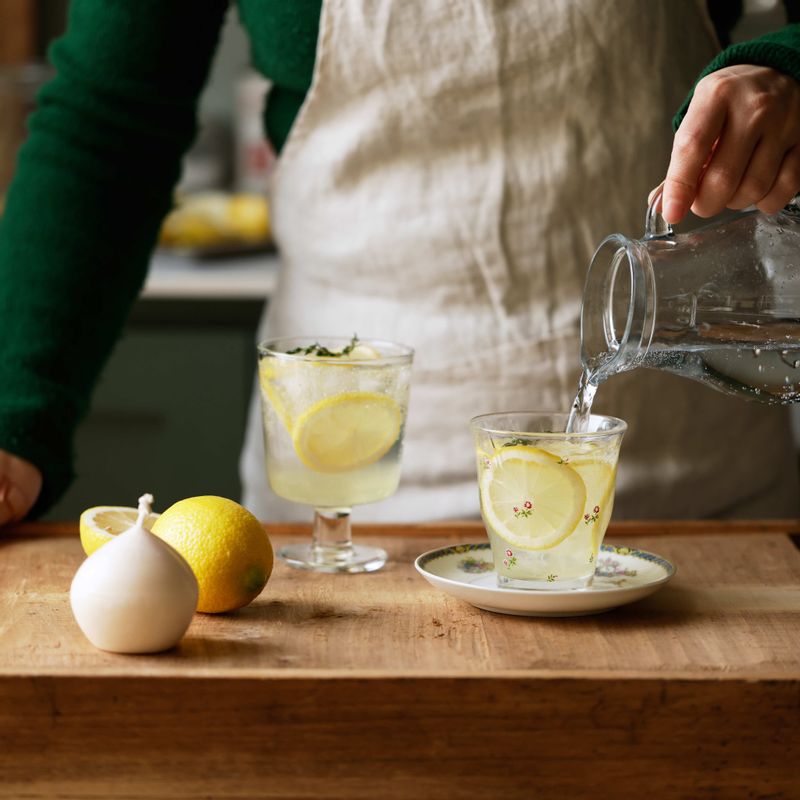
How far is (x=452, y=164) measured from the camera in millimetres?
1146

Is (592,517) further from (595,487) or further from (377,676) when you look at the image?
(377,676)

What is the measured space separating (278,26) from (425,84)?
15 cm

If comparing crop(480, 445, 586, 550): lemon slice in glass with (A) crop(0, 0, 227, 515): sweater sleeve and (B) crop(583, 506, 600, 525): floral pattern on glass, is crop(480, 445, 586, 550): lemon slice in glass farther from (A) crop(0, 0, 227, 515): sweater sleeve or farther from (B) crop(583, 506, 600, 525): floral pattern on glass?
(A) crop(0, 0, 227, 515): sweater sleeve

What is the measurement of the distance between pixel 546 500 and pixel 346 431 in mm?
169

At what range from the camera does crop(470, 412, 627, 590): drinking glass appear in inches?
30.8

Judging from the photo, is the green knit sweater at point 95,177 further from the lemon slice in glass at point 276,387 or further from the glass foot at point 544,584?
the glass foot at point 544,584

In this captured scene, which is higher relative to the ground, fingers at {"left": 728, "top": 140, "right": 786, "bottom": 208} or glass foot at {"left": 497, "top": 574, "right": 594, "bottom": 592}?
fingers at {"left": 728, "top": 140, "right": 786, "bottom": 208}

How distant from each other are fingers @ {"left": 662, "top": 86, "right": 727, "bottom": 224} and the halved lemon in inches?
15.9

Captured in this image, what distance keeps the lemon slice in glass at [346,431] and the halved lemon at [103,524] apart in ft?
0.40

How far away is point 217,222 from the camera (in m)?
2.34

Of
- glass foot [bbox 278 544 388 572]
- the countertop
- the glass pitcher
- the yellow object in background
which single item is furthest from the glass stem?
the yellow object in background

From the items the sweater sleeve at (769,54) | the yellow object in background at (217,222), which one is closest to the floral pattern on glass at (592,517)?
the sweater sleeve at (769,54)

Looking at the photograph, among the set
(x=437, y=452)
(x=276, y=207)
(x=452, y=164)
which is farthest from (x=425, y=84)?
(x=437, y=452)

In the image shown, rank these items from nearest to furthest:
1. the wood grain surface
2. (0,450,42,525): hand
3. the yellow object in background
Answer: the wood grain surface, (0,450,42,525): hand, the yellow object in background
